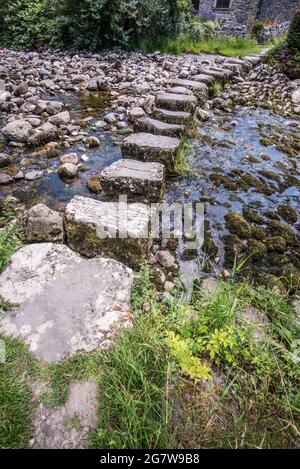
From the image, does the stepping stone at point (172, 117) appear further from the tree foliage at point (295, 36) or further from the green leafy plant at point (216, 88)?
the tree foliage at point (295, 36)

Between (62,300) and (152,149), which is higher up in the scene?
(152,149)

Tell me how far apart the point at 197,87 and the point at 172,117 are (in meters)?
1.62

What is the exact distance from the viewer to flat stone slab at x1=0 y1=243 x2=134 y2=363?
172cm

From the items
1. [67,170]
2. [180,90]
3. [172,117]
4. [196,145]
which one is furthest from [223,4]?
[67,170]

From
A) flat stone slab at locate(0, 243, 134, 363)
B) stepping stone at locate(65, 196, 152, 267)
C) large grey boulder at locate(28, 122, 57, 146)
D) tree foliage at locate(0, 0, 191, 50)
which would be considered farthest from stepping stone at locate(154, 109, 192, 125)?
tree foliage at locate(0, 0, 191, 50)

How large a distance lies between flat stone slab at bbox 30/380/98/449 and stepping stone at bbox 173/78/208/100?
5.08 meters

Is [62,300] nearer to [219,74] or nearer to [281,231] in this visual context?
[281,231]

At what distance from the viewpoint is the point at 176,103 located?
173 inches

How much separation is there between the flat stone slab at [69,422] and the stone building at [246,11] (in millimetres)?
16131

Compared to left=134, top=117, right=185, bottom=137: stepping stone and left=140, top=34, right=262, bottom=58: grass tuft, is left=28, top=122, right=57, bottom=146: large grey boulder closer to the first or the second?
left=134, top=117, right=185, bottom=137: stepping stone

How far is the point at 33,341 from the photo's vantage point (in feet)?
5.60

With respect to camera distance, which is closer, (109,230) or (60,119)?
(109,230)

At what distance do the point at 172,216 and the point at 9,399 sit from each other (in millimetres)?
2050

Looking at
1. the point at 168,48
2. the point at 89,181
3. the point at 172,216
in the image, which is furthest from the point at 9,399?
the point at 168,48
